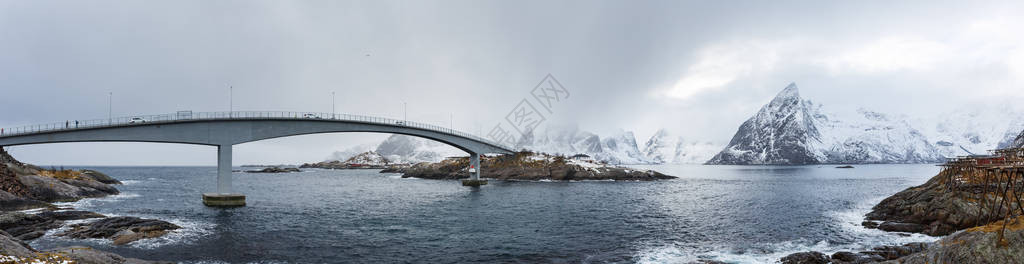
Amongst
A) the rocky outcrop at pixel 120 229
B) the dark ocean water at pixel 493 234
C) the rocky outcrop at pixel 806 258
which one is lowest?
the dark ocean water at pixel 493 234

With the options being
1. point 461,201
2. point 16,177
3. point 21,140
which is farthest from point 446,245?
point 16,177

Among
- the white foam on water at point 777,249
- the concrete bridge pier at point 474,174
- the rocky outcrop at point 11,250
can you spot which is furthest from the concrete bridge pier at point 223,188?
the concrete bridge pier at point 474,174

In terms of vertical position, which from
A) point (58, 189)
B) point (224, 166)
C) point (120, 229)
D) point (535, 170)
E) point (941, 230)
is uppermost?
point (224, 166)

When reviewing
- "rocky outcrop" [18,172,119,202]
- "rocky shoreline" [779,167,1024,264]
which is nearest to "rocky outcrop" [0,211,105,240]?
"rocky outcrop" [18,172,119,202]

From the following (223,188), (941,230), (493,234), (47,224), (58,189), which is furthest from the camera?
(58,189)

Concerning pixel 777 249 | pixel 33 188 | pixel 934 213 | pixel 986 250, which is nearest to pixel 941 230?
pixel 934 213

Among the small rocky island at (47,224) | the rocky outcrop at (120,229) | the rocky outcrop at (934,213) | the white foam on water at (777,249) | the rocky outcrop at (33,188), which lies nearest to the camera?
the small rocky island at (47,224)

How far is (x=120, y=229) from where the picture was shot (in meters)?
26.3

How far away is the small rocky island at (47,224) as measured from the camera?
13.3m

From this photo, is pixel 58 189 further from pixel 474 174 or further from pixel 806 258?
pixel 806 258

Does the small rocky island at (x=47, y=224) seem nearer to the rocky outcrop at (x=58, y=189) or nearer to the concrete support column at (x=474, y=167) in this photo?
the rocky outcrop at (x=58, y=189)

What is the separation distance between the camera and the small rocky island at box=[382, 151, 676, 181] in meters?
104

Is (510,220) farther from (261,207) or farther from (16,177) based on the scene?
(16,177)

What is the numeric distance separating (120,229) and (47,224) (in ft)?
19.3
